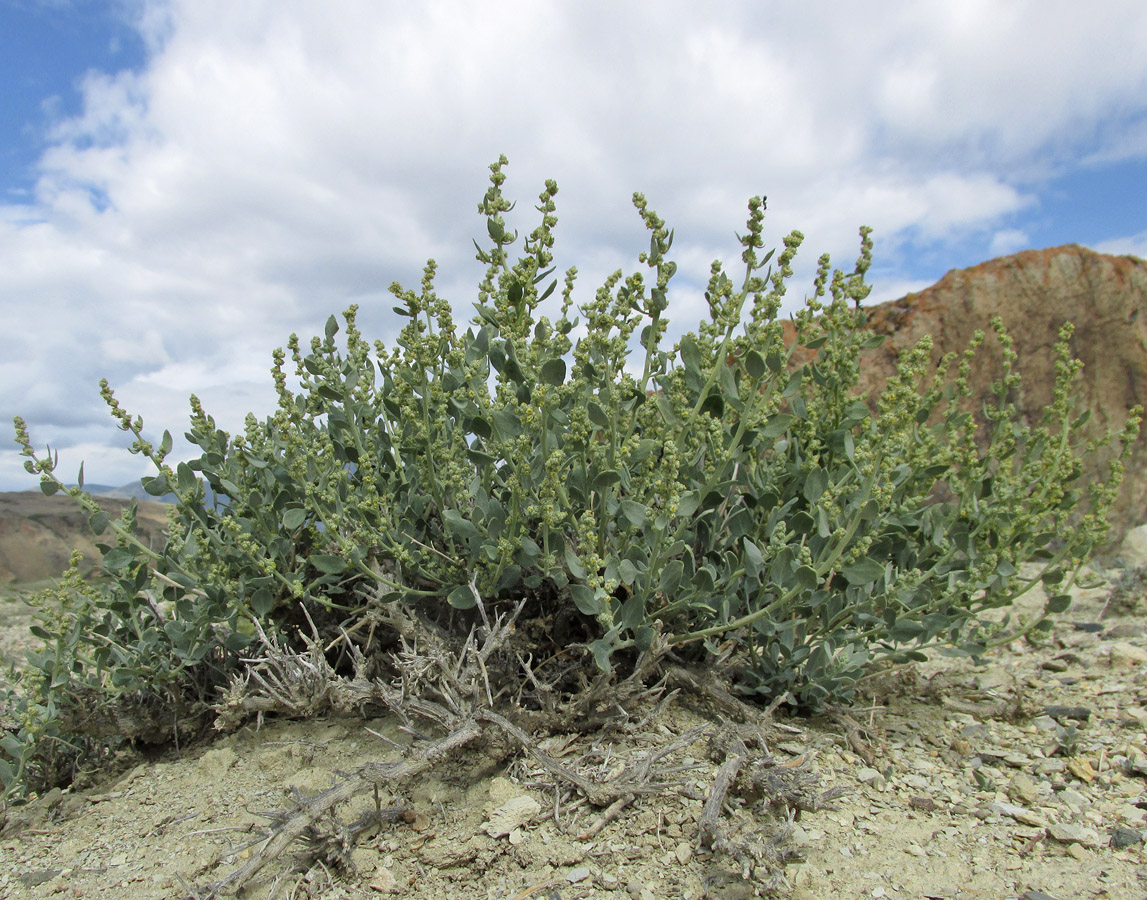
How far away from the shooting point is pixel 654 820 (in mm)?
2111

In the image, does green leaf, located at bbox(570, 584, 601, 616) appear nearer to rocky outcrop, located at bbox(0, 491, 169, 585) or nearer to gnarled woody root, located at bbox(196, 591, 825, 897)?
gnarled woody root, located at bbox(196, 591, 825, 897)

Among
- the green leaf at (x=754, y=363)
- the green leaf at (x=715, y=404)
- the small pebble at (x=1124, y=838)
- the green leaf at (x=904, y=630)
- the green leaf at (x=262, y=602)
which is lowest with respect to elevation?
the small pebble at (x=1124, y=838)

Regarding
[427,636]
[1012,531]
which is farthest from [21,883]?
[1012,531]

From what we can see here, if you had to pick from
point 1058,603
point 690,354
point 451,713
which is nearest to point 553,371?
point 690,354

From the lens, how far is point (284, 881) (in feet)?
6.57

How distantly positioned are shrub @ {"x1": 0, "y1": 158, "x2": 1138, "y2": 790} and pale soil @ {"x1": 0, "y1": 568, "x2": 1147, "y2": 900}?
0.28m

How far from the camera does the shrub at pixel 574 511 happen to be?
2.28m

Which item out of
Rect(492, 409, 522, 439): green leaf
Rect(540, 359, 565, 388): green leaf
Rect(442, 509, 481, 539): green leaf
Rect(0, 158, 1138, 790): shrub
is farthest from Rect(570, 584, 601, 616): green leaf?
Rect(540, 359, 565, 388): green leaf

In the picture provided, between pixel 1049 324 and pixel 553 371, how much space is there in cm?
529

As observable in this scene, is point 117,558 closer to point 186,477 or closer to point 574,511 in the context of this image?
point 186,477

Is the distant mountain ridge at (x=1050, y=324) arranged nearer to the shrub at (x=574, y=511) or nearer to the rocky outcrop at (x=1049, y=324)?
the rocky outcrop at (x=1049, y=324)

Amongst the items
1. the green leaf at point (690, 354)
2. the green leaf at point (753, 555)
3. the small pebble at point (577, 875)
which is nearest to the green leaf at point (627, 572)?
the green leaf at point (753, 555)

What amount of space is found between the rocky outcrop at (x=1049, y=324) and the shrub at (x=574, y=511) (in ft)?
8.08

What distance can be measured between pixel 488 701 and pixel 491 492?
746mm
